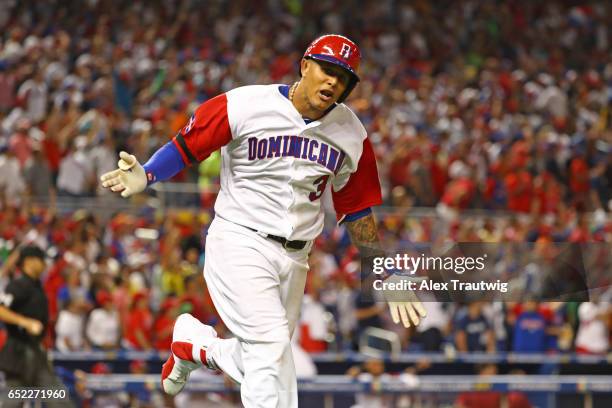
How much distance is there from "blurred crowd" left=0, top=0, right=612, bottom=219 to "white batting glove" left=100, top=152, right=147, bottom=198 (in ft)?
24.7

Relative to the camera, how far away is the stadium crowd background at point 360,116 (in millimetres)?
11242

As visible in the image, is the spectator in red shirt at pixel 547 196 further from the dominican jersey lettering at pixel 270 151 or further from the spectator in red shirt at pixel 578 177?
the dominican jersey lettering at pixel 270 151

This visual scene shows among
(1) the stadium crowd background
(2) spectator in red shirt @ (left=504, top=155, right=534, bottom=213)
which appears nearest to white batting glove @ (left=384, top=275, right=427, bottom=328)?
(1) the stadium crowd background

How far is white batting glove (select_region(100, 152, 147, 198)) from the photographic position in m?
4.87

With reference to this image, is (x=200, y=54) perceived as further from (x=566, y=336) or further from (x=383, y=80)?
(x=566, y=336)

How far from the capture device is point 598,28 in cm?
2131

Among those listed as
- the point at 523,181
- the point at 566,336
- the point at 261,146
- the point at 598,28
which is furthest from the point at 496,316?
the point at 598,28

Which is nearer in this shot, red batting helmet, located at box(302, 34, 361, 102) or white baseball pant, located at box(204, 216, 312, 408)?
white baseball pant, located at box(204, 216, 312, 408)

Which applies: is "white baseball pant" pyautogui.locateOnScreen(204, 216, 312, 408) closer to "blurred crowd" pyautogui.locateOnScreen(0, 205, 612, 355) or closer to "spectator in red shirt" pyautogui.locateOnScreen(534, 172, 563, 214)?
"blurred crowd" pyautogui.locateOnScreen(0, 205, 612, 355)

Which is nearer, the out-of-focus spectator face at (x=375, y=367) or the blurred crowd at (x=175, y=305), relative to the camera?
the out-of-focus spectator face at (x=375, y=367)

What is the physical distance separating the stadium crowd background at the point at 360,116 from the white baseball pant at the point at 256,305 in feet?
15.1

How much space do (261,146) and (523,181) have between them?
33.5 ft

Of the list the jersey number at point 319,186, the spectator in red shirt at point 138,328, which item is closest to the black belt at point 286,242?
the jersey number at point 319,186

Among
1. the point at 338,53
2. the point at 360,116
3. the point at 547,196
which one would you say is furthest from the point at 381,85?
the point at 338,53
